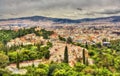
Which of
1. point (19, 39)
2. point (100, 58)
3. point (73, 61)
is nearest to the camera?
point (73, 61)

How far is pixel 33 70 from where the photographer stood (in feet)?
102

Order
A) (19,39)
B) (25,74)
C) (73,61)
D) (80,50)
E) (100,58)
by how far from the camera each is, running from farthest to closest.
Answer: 1. (19,39)
2. (80,50)
3. (100,58)
4. (73,61)
5. (25,74)

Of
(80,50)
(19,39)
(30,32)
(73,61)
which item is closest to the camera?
(73,61)

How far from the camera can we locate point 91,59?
40562 millimetres

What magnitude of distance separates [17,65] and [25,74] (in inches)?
171

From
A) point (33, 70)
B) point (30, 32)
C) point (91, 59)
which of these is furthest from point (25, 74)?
point (30, 32)

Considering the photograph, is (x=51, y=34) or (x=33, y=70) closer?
(x=33, y=70)

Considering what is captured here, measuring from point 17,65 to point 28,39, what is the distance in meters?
33.8

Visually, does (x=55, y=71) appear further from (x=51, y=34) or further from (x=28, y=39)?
(x=51, y=34)

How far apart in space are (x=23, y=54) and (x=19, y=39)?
91.9 feet

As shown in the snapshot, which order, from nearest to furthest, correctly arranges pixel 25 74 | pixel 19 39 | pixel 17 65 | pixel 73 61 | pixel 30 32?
pixel 25 74 → pixel 17 65 → pixel 73 61 → pixel 19 39 → pixel 30 32

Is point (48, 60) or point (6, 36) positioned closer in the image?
point (48, 60)

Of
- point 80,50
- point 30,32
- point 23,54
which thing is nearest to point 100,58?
point 80,50

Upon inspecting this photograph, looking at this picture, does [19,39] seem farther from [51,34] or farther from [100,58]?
[100,58]
